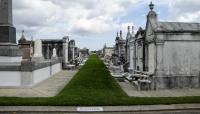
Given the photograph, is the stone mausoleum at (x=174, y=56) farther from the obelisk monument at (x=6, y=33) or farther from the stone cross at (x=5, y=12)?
the stone cross at (x=5, y=12)

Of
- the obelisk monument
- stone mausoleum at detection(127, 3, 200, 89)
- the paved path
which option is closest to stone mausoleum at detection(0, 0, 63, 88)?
the obelisk monument

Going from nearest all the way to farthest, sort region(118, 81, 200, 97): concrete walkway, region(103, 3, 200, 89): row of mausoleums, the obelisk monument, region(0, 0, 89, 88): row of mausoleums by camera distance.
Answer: region(118, 81, 200, 97): concrete walkway → region(0, 0, 89, 88): row of mausoleums → region(103, 3, 200, 89): row of mausoleums → the obelisk monument

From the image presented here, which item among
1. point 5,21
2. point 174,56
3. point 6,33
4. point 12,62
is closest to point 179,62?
point 174,56

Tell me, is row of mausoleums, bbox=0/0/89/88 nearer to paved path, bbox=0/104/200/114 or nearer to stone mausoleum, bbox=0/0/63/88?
stone mausoleum, bbox=0/0/63/88

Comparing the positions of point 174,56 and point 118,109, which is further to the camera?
point 174,56

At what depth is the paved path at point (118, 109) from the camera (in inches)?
469

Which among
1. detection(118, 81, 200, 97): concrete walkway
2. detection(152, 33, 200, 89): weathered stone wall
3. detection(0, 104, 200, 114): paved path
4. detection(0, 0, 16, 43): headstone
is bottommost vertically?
detection(0, 104, 200, 114): paved path

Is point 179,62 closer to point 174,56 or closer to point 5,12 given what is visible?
point 174,56

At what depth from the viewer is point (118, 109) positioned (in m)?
Answer: 12.2

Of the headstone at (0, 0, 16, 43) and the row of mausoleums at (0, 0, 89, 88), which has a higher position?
the headstone at (0, 0, 16, 43)

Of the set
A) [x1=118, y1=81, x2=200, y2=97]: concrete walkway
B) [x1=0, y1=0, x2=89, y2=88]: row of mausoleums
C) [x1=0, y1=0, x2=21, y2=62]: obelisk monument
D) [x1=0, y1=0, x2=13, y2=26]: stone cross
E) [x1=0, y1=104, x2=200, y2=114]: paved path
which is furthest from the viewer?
[x1=0, y1=0, x2=13, y2=26]: stone cross

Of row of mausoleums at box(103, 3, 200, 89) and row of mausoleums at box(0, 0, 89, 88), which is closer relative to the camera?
row of mausoleums at box(0, 0, 89, 88)

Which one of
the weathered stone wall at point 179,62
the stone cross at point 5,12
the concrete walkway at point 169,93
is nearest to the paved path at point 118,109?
the concrete walkway at point 169,93

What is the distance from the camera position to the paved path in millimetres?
11903
